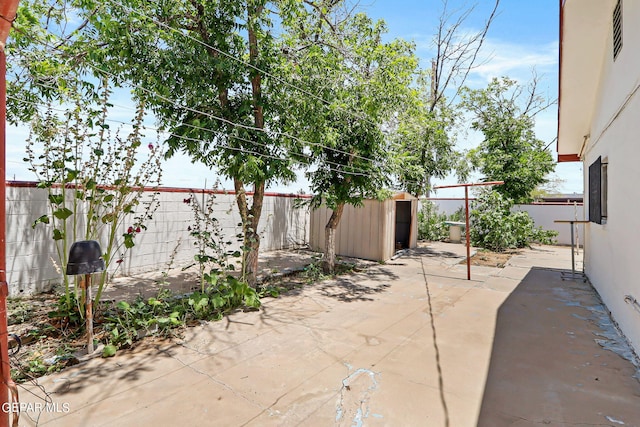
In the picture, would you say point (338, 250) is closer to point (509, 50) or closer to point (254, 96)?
point (254, 96)

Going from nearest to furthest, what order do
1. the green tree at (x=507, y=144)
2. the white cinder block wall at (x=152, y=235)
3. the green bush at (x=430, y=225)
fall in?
the white cinder block wall at (x=152, y=235), the green tree at (x=507, y=144), the green bush at (x=430, y=225)

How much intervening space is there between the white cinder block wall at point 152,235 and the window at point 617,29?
5.20m

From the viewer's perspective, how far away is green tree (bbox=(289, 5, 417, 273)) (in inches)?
198

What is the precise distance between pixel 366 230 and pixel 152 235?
4821 millimetres

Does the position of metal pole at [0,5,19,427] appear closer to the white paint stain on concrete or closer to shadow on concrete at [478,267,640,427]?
the white paint stain on concrete

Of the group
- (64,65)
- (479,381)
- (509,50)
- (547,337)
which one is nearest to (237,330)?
(479,381)

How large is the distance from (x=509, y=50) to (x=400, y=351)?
1160 cm

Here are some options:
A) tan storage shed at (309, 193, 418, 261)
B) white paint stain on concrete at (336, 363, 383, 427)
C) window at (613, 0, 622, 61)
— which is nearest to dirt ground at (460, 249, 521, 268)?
tan storage shed at (309, 193, 418, 261)

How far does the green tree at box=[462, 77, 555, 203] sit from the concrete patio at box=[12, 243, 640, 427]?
280 inches

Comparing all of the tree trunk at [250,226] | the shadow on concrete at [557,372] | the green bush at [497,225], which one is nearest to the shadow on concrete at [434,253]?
the green bush at [497,225]

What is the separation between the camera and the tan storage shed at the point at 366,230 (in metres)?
8.15

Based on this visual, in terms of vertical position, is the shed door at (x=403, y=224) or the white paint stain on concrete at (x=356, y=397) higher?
the shed door at (x=403, y=224)

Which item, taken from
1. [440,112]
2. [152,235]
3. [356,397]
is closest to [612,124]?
[356,397]

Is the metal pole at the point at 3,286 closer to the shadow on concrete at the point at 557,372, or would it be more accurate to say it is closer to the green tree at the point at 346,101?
the shadow on concrete at the point at 557,372
